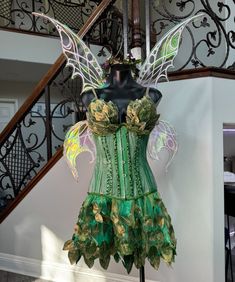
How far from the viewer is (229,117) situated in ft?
6.38

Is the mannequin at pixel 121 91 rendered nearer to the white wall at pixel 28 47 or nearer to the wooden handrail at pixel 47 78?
the wooden handrail at pixel 47 78

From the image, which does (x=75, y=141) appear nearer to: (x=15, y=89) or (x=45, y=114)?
(x=45, y=114)

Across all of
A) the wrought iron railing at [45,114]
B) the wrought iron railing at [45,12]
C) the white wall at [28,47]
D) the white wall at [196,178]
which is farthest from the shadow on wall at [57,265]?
the wrought iron railing at [45,12]

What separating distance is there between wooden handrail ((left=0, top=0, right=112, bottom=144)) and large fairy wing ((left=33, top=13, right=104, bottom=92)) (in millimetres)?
804

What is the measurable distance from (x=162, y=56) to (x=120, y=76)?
272mm

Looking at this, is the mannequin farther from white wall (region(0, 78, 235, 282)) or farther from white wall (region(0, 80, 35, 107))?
white wall (region(0, 80, 35, 107))

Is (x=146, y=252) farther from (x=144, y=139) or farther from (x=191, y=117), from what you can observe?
(x=191, y=117)

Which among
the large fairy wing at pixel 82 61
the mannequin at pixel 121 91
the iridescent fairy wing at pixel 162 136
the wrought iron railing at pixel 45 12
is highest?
the wrought iron railing at pixel 45 12

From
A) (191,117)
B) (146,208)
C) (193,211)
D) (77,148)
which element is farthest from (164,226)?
(191,117)

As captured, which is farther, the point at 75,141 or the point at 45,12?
the point at 45,12

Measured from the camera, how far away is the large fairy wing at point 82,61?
1.58 m

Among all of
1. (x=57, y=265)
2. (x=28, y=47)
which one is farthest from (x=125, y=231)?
(x=28, y=47)

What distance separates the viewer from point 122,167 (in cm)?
139

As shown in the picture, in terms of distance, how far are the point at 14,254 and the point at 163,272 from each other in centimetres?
134
